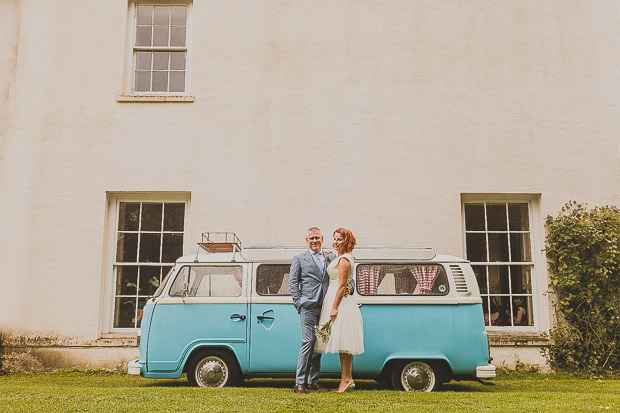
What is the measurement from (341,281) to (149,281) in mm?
4411

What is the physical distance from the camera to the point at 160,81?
1077 cm

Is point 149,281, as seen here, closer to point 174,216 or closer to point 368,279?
point 174,216

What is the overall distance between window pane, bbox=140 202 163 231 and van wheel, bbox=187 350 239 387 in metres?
3.33

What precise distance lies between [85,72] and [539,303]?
8427 mm

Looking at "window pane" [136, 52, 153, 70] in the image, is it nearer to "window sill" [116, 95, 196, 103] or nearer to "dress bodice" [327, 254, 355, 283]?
"window sill" [116, 95, 196, 103]

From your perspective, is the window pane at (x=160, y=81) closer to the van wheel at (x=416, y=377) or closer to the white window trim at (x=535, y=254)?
the white window trim at (x=535, y=254)

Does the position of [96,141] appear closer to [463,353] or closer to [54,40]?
[54,40]

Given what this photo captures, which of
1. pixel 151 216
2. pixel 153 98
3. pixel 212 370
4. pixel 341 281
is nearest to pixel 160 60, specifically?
pixel 153 98

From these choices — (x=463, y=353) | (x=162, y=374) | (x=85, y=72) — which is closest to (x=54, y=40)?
(x=85, y=72)

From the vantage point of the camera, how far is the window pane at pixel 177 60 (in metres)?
10.8

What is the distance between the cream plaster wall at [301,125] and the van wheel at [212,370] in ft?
8.96

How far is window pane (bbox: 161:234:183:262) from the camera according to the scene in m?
10.2

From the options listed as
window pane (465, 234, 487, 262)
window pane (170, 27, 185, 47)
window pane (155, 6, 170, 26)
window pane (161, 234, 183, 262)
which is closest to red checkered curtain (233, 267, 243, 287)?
window pane (161, 234, 183, 262)

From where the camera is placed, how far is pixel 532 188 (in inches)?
401
